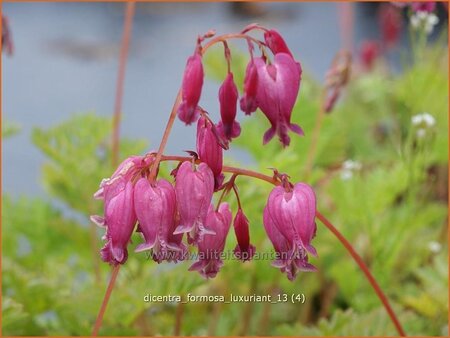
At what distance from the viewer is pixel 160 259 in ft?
2.42

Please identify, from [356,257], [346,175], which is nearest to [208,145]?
[356,257]

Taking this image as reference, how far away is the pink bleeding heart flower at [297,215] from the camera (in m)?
0.76

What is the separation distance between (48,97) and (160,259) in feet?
10.3

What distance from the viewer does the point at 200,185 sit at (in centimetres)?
73

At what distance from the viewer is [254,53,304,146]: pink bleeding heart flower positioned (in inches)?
29.3

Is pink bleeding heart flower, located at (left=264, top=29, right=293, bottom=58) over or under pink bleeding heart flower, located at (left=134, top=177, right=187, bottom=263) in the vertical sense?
over

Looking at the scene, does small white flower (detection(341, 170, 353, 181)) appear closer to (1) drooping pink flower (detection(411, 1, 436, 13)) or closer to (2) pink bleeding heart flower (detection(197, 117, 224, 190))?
(1) drooping pink flower (detection(411, 1, 436, 13))

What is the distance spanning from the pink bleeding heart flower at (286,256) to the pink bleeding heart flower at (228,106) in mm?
97

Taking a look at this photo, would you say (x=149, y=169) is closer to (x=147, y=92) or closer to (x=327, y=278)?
(x=327, y=278)

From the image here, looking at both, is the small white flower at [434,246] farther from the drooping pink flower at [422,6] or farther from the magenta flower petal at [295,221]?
the magenta flower petal at [295,221]

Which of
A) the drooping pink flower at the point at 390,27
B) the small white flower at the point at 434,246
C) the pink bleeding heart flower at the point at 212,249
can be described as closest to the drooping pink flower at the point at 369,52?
the drooping pink flower at the point at 390,27

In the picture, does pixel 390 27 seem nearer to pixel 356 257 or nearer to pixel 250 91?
Result: pixel 356 257

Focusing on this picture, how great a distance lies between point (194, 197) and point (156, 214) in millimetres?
39

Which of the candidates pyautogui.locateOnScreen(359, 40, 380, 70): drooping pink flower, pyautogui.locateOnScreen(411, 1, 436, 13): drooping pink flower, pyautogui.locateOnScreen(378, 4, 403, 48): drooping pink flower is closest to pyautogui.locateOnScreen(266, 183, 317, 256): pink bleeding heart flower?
pyautogui.locateOnScreen(411, 1, 436, 13): drooping pink flower
